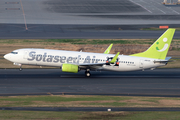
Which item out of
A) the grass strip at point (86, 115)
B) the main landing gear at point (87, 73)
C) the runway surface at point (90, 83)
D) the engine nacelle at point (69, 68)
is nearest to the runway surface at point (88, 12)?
the runway surface at point (90, 83)

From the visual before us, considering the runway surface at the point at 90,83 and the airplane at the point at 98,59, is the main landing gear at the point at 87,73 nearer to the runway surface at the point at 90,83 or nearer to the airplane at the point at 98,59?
the airplane at the point at 98,59

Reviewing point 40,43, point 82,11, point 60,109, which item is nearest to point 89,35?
point 40,43

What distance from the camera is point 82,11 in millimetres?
109312

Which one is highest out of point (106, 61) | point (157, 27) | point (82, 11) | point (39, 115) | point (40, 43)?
point (82, 11)

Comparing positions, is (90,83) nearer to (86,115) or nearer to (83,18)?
(86,115)

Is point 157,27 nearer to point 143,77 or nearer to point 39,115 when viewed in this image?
point 143,77

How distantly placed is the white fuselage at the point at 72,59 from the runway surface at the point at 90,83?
6.45 ft

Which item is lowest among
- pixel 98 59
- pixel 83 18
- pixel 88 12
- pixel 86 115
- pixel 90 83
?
pixel 86 115

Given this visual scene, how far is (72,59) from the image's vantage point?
153ft

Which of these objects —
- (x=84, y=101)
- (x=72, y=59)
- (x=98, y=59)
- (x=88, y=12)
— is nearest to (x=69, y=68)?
(x=72, y=59)

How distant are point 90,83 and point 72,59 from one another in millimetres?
5789

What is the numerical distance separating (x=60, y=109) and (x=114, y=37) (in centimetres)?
5060

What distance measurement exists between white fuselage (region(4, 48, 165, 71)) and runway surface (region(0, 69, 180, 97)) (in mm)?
1966

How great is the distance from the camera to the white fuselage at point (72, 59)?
4659 centimetres
